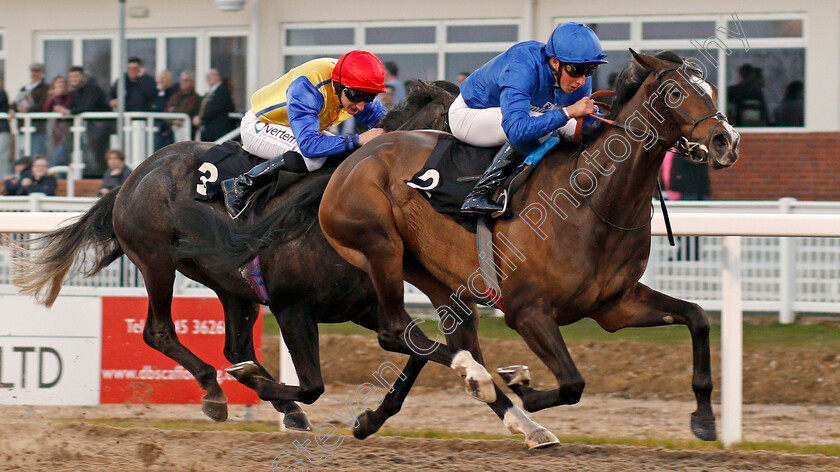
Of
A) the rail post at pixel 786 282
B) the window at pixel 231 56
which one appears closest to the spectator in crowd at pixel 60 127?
the window at pixel 231 56

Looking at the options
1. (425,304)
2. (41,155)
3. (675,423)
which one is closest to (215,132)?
(41,155)

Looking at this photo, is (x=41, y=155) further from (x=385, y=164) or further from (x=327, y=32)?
(x=385, y=164)

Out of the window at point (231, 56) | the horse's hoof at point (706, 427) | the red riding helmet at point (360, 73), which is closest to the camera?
the horse's hoof at point (706, 427)

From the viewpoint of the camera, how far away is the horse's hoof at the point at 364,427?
4.62 meters

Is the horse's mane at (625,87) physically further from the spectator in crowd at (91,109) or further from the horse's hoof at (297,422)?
the spectator in crowd at (91,109)

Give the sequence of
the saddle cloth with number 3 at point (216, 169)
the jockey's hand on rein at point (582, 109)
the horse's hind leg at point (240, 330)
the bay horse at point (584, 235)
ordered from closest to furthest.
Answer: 1. the bay horse at point (584, 235)
2. the jockey's hand on rein at point (582, 109)
3. the saddle cloth with number 3 at point (216, 169)
4. the horse's hind leg at point (240, 330)

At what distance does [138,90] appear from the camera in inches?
369

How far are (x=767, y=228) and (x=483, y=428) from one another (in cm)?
178

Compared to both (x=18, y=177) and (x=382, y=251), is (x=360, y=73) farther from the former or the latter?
(x=18, y=177)

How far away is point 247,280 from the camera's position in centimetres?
468

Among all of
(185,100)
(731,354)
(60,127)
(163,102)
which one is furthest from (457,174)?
(60,127)

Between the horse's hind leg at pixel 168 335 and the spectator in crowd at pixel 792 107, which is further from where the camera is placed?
the spectator in crowd at pixel 792 107

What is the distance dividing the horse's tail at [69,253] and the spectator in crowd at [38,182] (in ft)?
10.7

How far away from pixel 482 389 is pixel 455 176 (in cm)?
80
